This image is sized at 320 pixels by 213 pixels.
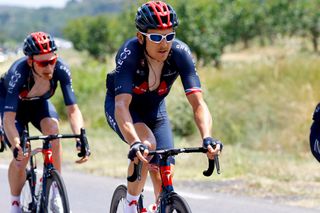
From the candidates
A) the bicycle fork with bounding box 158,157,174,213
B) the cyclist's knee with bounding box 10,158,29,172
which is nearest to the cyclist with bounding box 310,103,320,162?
the bicycle fork with bounding box 158,157,174,213

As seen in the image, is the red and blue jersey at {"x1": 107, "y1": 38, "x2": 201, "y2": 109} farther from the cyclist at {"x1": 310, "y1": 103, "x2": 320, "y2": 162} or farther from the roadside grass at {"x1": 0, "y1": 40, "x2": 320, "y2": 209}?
the roadside grass at {"x1": 0, "y1": 40, "x2": 320, "y2": 209}

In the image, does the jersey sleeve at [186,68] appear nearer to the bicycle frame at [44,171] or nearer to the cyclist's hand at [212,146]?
the cyclist's hand at [212,146]

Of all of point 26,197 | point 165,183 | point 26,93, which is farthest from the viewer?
point 26,197

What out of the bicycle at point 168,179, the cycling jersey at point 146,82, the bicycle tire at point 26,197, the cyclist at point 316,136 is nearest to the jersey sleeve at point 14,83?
the bicycle tire at point 26,197

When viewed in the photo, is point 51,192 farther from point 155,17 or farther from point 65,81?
point 155,17

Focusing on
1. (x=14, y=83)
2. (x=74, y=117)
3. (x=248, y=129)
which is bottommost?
Answer: (x=74, y=117)

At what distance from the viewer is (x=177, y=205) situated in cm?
530

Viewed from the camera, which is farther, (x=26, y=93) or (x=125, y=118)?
(x=26, y=93)

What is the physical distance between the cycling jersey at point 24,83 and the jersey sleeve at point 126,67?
163cm

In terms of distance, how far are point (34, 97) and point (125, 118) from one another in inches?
84.6

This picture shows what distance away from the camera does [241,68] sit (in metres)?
23.4

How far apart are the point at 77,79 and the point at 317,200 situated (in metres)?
16.7

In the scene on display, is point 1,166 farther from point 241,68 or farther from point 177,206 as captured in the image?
point 241,68

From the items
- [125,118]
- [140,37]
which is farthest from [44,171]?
[140,37]
